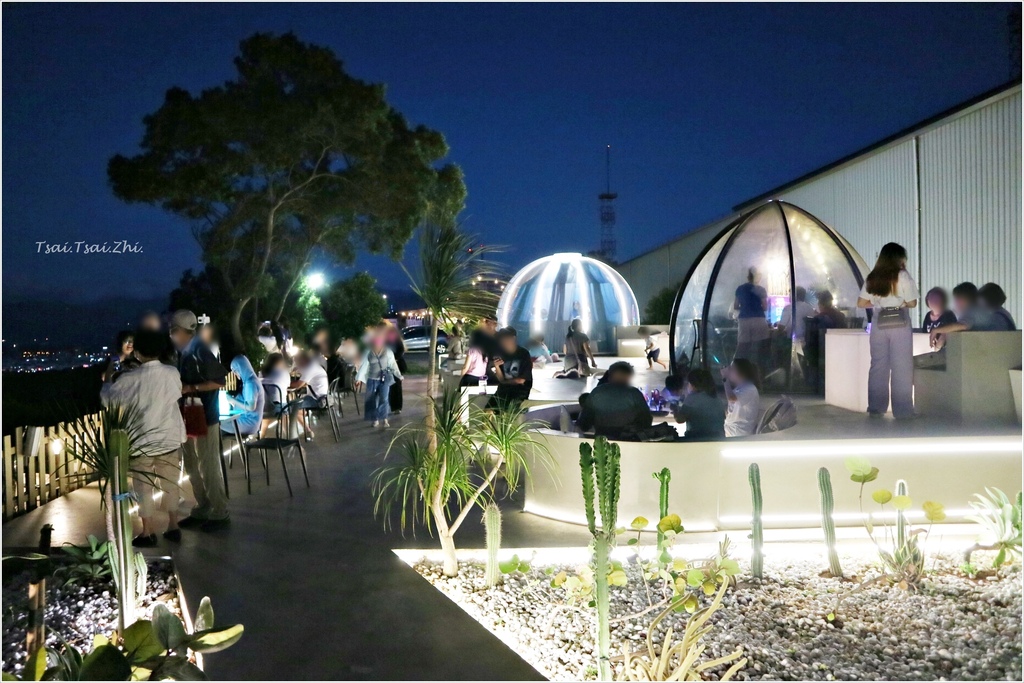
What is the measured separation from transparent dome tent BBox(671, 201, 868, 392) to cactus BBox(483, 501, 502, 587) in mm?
5998

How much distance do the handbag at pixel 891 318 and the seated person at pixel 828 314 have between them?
3327mm

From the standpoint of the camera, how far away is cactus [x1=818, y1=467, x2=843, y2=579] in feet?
14.9

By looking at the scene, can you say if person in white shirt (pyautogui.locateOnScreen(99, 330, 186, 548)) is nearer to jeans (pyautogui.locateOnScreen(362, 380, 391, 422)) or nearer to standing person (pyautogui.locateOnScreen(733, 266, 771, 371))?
jeans (pyautogui.locateOnScreen(362, 380, 391, 422))

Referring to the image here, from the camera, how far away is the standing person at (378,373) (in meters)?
11.0

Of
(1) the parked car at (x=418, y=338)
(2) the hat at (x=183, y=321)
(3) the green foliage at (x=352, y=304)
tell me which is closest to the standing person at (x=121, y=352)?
(2) the hat at (x=183, y=321)

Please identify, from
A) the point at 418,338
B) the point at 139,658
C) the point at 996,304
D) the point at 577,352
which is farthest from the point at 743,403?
the point at 418,338

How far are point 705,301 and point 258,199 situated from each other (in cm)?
1291

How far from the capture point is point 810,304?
32.6ft

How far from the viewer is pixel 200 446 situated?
18.6 ft

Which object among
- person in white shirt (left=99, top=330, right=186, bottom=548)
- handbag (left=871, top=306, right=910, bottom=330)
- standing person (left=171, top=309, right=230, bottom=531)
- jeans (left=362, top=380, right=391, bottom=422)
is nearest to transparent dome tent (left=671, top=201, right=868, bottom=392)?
handbag (left=871, top=306, right=910, bottom=330)

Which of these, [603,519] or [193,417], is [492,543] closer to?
[603,519]

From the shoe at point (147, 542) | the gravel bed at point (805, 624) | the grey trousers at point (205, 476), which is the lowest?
the gravel bed at point (805, 624)

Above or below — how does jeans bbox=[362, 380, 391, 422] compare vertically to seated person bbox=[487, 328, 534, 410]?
below

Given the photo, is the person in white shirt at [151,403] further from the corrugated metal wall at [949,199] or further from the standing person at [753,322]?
the corrugated metal wall at [949,199]
